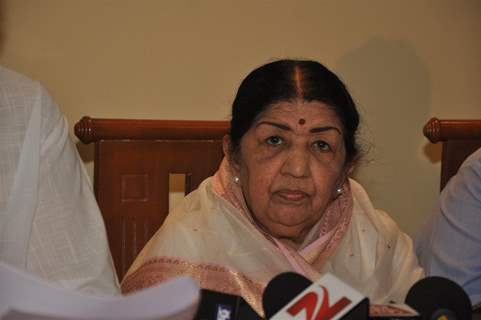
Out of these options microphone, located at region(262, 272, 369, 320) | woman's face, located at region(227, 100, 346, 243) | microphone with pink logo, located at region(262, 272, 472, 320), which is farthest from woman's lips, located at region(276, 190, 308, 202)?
microphone, located at region(262, 272, 369, 320)

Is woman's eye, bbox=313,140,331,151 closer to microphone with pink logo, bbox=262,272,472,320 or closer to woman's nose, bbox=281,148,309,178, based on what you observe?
woman's nose, bbox=281,148,309,178

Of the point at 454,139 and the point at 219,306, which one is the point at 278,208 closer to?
the point at 219,306

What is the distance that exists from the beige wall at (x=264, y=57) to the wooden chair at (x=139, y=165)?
0.29 metres

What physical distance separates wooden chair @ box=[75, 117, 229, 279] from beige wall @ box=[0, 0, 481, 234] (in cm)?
29

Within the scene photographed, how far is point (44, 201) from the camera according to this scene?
4.77ft

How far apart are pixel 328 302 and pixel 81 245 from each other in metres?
0.74

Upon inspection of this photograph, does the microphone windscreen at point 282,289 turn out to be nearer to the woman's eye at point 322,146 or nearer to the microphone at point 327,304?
the microphone at point 327,304

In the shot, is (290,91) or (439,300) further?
(290,91)

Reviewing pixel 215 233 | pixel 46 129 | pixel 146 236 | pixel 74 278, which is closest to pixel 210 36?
pixel 146 236

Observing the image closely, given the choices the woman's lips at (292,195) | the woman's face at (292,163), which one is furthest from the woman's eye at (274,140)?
the woman's lips at (292,195)

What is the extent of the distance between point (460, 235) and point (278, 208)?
639mm

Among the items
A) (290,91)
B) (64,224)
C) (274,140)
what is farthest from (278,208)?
(64,224)

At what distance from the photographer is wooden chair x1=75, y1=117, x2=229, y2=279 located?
2236 mm

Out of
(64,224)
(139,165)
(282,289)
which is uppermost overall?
(282,289)
